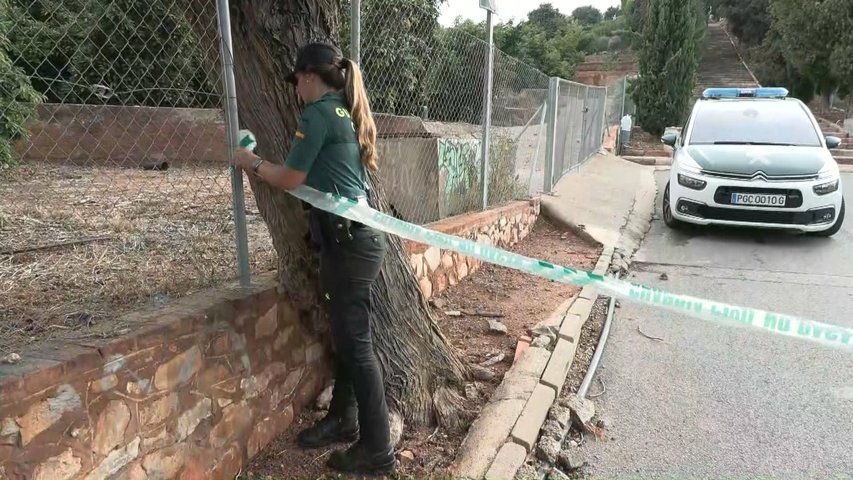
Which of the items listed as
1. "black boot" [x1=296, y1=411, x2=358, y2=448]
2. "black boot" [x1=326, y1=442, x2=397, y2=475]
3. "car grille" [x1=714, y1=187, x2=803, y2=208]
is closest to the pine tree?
"car grille" [x1=714, y1=187, x2=803, y2=208]

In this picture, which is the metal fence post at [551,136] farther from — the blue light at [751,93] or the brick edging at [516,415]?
the brick edging at [516,415]

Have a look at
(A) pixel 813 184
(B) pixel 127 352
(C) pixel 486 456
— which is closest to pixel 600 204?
(A) pixel 813 184

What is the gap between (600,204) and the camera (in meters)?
9.34

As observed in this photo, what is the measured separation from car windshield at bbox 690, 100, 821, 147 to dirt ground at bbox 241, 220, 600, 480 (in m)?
2.41

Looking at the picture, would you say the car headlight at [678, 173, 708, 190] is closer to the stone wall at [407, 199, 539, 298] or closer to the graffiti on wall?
the stone wall at [407, 199, 539, 298]

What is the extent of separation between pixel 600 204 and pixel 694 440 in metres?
6.46

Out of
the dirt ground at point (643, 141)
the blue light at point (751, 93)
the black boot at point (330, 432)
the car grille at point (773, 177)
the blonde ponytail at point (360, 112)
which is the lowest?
the dirt ground at point (643, 141)

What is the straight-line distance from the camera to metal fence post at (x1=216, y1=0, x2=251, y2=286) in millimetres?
2672

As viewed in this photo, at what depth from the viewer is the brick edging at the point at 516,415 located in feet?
9.49

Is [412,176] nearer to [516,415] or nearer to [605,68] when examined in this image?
[516,415]

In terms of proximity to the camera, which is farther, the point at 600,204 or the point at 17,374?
the point at 600,204

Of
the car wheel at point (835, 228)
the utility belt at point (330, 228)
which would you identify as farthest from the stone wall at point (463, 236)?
the car wheel at point (835, 228)

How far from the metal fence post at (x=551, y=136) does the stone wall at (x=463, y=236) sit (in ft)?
6.46

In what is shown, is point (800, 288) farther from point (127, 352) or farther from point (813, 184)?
point (127, 352)
